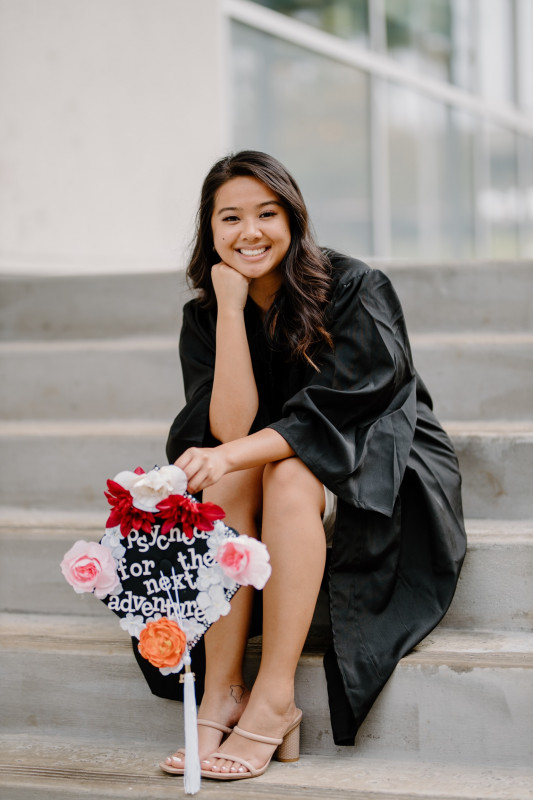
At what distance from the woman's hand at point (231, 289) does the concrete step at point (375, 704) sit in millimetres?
770

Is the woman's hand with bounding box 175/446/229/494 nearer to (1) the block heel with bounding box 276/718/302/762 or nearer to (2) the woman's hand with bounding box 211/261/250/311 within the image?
(2) the woman's hand with bounding box 211/261/250/311

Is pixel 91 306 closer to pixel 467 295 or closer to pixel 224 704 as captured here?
pixel 467 295

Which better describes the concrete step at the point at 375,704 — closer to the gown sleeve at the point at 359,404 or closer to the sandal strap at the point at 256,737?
the sandal strap at the point at 256,737

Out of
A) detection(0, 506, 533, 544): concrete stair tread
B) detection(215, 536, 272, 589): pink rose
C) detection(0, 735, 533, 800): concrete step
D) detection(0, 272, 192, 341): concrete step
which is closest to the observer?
detection(215, 536, 272, 589): pink rose

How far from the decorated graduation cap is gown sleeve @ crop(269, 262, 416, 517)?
0.28 metres

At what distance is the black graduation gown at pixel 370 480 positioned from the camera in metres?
1.93

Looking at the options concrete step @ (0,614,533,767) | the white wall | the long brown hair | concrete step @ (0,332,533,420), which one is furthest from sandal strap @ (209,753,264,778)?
the white wall

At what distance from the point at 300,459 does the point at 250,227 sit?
1.77 feet

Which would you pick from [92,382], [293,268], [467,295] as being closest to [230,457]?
[293,268]

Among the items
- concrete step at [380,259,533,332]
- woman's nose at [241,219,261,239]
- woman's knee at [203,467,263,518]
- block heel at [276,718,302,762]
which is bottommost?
block heel at [276,718,302,762]

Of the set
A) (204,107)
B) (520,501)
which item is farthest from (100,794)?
(204,107)

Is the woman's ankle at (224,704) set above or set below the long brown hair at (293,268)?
below

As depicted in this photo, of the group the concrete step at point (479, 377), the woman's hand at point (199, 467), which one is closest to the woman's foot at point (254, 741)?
the woman's hand at point (199, 467)

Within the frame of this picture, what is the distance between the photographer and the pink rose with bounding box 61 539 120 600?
1.72 metres
